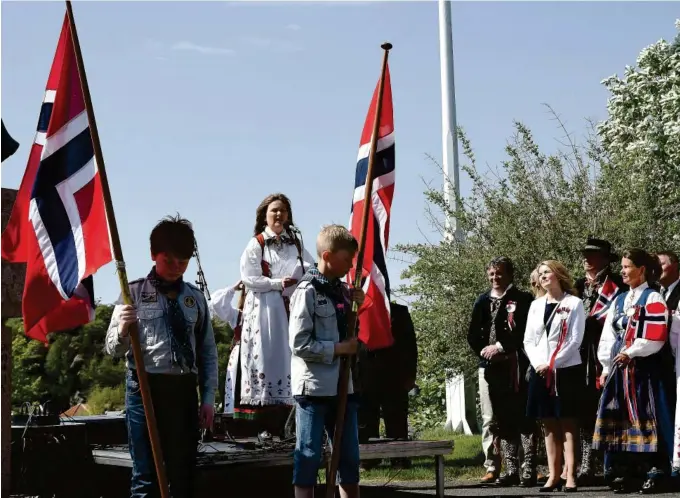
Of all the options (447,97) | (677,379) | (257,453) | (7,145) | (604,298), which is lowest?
(257,453)

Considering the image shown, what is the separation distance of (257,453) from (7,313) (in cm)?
219

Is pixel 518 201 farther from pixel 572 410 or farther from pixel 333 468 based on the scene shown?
pixel 333 468

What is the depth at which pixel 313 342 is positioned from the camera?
646 cm

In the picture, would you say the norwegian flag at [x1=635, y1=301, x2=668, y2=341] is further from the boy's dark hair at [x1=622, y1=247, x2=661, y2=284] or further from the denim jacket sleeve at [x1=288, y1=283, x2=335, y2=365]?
the denim jacket sleeve at [x1=288, y1=283, x2=335, y2=365]

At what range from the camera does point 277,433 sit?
970cm

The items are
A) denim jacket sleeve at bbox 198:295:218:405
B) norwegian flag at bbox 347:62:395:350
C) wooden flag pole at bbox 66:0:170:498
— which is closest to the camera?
wooden flag pole at bbox 66:0:170:498

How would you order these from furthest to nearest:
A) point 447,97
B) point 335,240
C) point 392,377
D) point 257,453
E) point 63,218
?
point 447,97 < point 392,377 < point 257,453 < point 335,240 < point 63,218

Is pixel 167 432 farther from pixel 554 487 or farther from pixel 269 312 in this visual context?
pixel 554 487

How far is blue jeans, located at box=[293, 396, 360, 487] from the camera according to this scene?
653 cm

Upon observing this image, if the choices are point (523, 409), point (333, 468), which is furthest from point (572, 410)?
point (333, 468)

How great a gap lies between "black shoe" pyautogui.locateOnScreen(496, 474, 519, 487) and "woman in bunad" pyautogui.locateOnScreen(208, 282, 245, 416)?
8.26 feet

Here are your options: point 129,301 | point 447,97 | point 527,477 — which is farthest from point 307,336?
point 447,97

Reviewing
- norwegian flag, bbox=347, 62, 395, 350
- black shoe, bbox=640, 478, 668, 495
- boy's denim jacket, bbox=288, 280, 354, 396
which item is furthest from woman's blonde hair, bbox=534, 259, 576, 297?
boy's denim jacket, bbox=288, 280, 354, 396

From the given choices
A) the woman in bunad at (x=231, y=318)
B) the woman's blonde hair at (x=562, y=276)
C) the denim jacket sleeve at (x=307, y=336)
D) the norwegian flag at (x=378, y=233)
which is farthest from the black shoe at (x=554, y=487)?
the denim jacket sleeve at (x=307, y=336)
